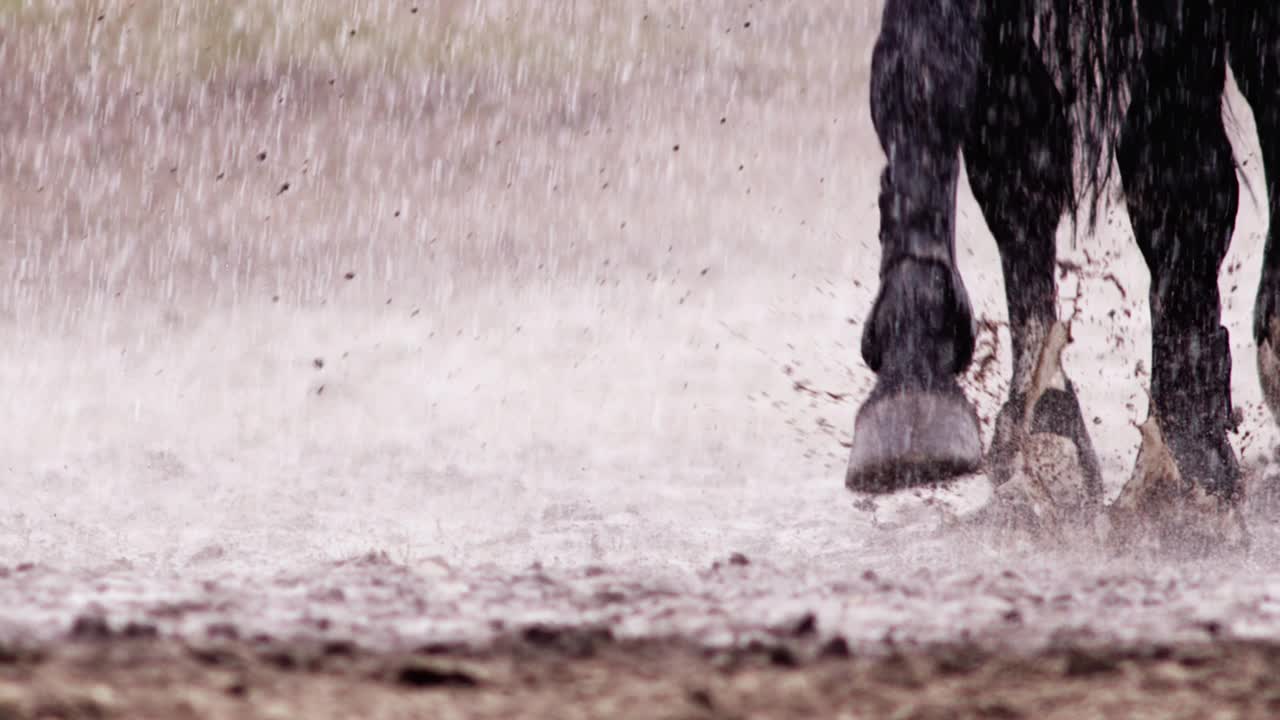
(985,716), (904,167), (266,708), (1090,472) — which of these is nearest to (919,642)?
(985,716)

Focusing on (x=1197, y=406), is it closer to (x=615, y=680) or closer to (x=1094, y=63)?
(x=1094, y=63)

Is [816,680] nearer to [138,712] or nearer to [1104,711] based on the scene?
[1104,711]

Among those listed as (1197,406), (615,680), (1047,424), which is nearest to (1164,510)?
(1197,406)

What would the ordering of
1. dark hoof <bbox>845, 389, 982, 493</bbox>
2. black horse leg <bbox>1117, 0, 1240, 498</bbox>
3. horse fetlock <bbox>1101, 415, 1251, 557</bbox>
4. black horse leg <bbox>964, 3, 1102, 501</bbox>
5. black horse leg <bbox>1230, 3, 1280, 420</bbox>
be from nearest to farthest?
dark hoof <bbox>845, 389, 982, 493</bbox>
horse fetlock <bbox>1101, 415, 1251, 557</bbox>
black horse leg <bbox>1117, 0, 1240, 498</bbox>
black horse leg <bbox>1230, 3, 1280, 420</bbox>
black horse leg <bbox>964, 3, 1102, 501</bbox>

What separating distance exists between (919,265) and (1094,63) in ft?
2.74

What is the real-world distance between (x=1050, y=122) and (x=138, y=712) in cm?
252

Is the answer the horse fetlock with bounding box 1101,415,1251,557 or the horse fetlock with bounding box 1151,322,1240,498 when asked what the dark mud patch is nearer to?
the horse fetlock with bounding box 1101,415,1251,557

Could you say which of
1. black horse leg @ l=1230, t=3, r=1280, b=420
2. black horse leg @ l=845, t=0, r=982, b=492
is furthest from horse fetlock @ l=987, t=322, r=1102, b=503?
black horse leg @ l=845, t=0, r=982, b=492

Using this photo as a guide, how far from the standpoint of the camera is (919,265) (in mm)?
2355

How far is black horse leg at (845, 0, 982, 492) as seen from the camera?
7.48 ft

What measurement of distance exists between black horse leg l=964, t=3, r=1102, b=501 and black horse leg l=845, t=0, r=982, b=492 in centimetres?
58

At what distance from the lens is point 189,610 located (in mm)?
1337

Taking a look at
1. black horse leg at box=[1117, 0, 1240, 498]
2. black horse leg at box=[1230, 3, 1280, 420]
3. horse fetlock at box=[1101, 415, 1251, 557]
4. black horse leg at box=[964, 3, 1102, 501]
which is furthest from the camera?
black horse leg at box=[964, 3, 1102, 501]

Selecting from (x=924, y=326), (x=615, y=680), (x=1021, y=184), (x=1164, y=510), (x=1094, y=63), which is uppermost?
(x=1094, y=63)
